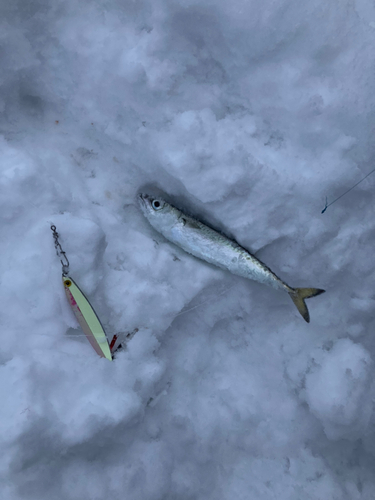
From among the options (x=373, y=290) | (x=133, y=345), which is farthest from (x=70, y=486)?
(x=373, y=290)

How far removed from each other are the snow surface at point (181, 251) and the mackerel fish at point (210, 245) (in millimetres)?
116

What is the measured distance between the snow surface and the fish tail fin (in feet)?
0.68

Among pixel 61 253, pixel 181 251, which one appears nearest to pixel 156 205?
pixel 181 251

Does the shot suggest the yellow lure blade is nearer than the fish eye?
Yes

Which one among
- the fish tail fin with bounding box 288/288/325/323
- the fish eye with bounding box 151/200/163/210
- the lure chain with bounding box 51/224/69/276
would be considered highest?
the fish tail fin with bounding box 288/288/325/323

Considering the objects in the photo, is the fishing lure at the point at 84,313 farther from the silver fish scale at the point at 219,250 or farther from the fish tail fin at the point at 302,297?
the fish tail fin at the point at 302,297

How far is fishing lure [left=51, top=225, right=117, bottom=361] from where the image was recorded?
2332 mm

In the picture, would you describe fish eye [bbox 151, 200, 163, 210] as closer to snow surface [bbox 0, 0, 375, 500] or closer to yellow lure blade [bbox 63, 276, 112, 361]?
snow surface [bbox 0, 0, 375, 500]

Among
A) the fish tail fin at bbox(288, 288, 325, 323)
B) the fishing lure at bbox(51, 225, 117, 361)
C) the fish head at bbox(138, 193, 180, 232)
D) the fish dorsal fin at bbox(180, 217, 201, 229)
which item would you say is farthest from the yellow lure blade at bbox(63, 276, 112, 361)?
the fish tail fin at bbox(288, 288, 325, 323)

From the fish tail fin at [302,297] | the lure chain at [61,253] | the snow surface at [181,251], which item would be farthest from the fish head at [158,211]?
the fish tail fin at [302,297]

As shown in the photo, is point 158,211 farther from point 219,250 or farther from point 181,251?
point 219,250

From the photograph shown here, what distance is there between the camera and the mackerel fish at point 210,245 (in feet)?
8.58

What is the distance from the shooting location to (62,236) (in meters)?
2.37

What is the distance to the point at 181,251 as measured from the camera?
2707mm
